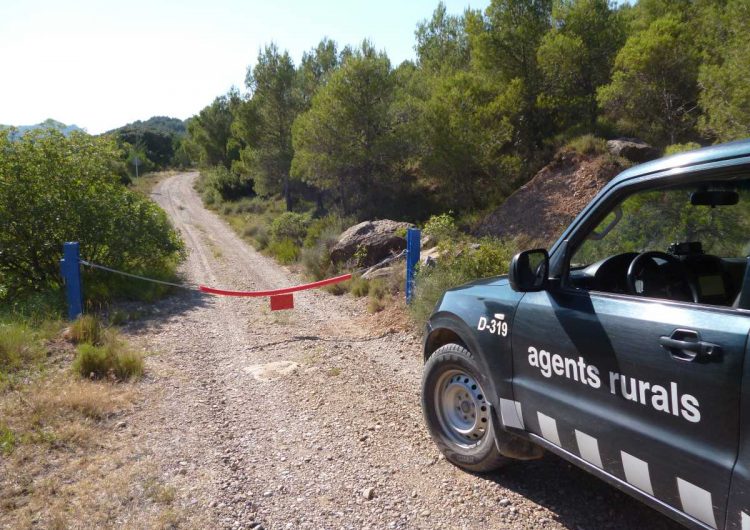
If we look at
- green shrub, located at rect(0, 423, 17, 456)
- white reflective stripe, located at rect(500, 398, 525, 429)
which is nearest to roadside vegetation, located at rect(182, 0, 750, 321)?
green shrub, located at rect(0, 423, 17, 456)

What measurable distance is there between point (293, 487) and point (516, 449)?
4.86 ft

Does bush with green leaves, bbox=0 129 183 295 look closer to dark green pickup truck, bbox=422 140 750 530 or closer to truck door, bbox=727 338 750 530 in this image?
dark green pickup truck, bbox=422 140 750 530

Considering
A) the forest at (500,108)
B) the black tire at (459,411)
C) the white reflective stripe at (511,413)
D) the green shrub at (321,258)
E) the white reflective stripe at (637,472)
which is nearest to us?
the white reflective stripe at (637,472)

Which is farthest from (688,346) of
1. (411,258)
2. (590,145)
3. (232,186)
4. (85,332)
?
(232,186)

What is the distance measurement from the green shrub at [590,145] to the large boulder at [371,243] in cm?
781

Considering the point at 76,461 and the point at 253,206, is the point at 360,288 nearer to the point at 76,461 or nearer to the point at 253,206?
the point at 76,461

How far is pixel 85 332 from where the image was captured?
6.80 meters

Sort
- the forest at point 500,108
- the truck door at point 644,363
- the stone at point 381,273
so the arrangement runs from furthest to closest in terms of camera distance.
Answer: the forest at point 500,108
the stone at point 381,273
the truck door at point 644,363

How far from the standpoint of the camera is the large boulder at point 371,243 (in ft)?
37.7

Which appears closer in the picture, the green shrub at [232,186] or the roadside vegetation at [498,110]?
the roadside vegetation at [498,110]

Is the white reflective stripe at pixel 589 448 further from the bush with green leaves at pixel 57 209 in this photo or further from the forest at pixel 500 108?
the forest at pixel 500 108

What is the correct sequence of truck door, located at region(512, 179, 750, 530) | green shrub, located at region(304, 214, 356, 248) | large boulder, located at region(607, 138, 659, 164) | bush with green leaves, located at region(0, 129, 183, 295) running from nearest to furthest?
truck door, located at region(512, 179, 750, 530)
bush with green leaves, located at region(0, 129, 183, 295)
green shrub, located at region(304, 214, 356, 248)
large boulder, located at region(607, 138, 659, 164)

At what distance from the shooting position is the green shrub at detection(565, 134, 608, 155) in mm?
16203

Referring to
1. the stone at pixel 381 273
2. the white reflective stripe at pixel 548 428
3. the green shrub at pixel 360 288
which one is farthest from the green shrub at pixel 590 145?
the white reflective stripe at pixel 548 428
